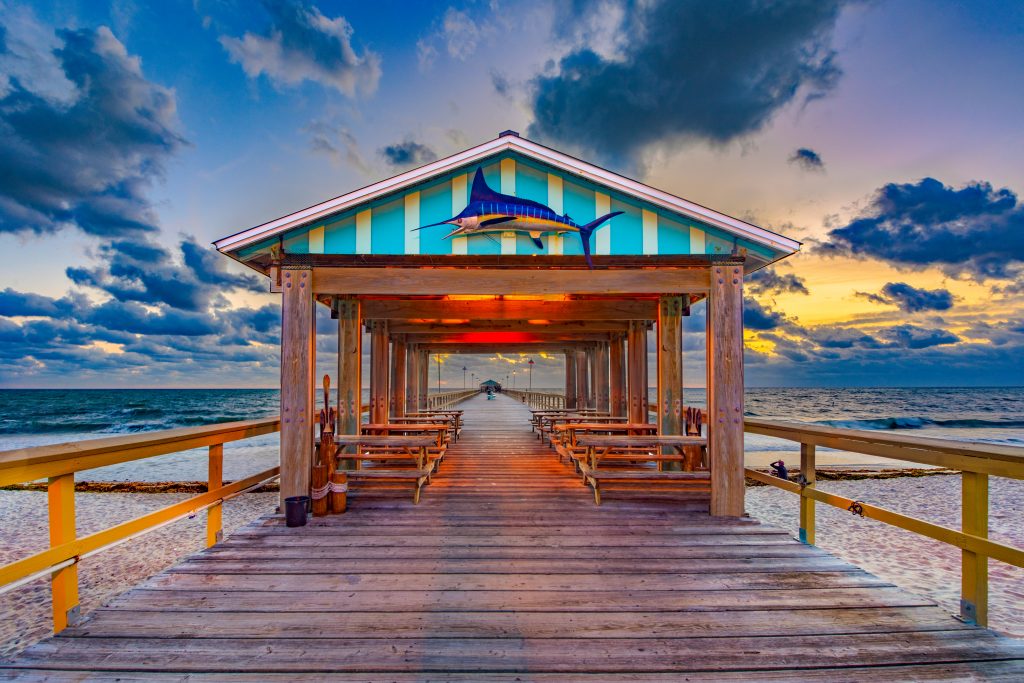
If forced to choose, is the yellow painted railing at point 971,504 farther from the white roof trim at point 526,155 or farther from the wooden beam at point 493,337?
the wooden beam at point 493,337

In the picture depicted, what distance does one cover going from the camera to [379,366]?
461 inches

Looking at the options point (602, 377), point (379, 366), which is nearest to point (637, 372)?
point (602, 377)

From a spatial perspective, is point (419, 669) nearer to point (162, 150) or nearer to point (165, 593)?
point (165, 593)

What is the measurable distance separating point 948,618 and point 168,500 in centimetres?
1593

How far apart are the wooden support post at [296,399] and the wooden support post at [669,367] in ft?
18.8

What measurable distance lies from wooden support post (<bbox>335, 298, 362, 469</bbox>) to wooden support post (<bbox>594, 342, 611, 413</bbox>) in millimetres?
10857

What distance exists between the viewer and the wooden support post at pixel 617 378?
46.1ft

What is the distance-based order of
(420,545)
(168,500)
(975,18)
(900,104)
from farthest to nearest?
1. (168,500)
2. (900,104)
3. (975,18)
4. (420,545)

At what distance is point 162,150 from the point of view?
1384 centimetres

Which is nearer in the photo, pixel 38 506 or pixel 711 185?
pixel 38 506

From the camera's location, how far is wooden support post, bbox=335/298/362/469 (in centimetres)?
819

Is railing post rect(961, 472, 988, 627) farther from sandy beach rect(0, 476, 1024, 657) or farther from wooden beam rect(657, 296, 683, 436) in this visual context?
wooden beam rect(657, 296, 683, 436)

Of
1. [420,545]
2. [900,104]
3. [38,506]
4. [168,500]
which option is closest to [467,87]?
[900,104]

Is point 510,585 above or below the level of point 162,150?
below
